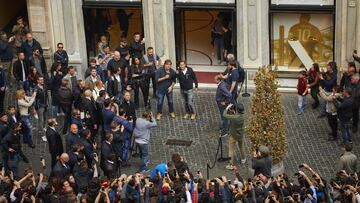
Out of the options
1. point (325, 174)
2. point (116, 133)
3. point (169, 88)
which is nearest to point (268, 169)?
point (325, 174)

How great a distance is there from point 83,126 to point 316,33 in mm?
8851

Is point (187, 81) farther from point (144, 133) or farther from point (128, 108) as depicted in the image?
point (144, 133)

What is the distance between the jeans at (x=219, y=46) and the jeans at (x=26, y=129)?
8.35m

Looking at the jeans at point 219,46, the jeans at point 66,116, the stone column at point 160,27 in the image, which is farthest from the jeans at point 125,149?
the jeans at point 219,46

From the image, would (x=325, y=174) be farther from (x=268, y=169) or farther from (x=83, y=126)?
(x=83, y=126)

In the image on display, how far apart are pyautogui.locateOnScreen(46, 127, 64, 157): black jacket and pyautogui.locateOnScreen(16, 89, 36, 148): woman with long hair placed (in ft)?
6.30

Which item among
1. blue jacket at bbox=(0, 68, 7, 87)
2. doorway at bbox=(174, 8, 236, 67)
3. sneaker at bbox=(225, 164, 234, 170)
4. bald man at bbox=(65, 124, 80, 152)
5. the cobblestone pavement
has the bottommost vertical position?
sneaker at bbox=(225, 164, 234, 170)

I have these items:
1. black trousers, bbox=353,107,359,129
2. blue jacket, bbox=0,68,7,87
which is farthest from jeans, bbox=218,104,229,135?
blue jacket, bbox=0,68,7,87

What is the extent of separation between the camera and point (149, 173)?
26.1m

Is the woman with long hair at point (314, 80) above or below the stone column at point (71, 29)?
below

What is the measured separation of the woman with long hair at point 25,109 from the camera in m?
27.3

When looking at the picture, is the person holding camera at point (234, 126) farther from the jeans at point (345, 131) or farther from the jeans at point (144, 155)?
the jeans at point (345, 131)

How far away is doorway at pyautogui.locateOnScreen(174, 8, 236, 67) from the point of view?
32.2 metres

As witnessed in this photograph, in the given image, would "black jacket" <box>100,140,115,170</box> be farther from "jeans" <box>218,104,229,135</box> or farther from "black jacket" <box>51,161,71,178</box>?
"jeans" <box>218,104,229,135</box>
